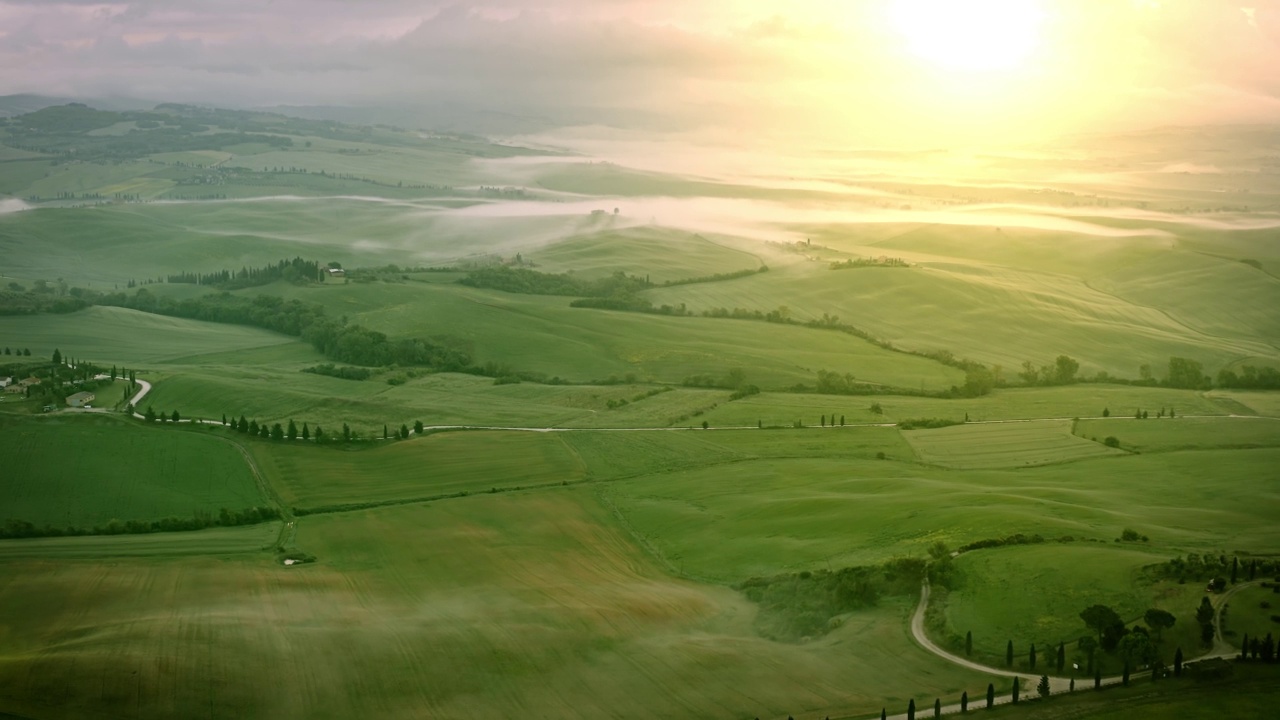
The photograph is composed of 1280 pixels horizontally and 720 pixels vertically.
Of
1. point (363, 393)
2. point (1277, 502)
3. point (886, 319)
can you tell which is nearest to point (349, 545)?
point (363, 393)

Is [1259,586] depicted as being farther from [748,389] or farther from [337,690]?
[748,389]

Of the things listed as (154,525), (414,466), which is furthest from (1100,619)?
(154,525)

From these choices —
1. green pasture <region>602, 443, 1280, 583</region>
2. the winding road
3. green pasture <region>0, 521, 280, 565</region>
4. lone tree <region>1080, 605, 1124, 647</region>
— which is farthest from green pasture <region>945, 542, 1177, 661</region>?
green pasture <region>0, 521, 280, 565</region>

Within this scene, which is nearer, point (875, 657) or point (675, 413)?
point (875, 657)

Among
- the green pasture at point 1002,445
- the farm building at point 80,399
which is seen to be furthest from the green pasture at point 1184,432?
the farm building at point 80,399

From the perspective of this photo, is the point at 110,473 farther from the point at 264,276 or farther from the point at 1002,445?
the point at 264,276

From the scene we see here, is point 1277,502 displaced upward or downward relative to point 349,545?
upward

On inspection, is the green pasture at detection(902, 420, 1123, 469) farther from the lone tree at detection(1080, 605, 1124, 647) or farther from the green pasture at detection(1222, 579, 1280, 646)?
Answer: the lone tree at detection(1080, 605, 1124, 647)
